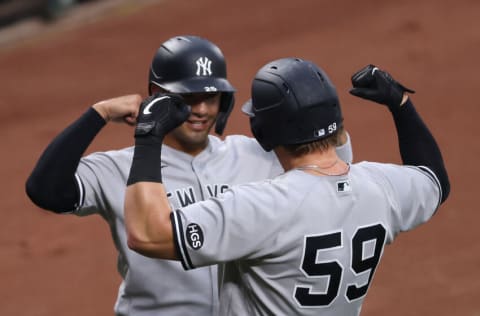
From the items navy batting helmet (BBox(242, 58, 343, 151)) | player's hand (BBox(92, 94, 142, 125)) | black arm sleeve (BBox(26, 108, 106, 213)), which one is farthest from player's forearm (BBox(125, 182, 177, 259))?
player's hand (BBox(92, 94, 142, 125))

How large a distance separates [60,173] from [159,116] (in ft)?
2.28

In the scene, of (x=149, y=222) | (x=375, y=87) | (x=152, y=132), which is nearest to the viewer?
(x=149, y=222)

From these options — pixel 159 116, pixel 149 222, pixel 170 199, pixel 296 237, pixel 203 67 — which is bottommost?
pixel 170 199

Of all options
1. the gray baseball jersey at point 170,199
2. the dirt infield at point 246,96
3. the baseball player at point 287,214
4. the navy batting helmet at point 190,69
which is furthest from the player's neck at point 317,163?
Answer: the dirt infield at point 246,96

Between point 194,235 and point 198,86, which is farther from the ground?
point 198,86

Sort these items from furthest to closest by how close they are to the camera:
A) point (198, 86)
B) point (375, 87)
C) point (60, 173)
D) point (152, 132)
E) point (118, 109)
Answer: point (198, 86)
point (118, 109)
point (60, 173)
point (375, 87)
point (152, 132)

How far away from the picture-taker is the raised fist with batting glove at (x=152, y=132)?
324cm

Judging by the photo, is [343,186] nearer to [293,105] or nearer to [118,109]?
[293,105]

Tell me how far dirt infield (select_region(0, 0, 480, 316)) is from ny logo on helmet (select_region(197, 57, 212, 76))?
9.06 feet

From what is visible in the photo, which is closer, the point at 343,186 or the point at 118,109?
the point at 343,186

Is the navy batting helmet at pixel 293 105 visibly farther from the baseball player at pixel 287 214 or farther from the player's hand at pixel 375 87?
the player's hand at pixel 375 87

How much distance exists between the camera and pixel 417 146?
3.73 metres

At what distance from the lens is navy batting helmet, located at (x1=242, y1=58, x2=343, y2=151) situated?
329cm

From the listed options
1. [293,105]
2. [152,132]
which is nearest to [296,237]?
[293,105]
